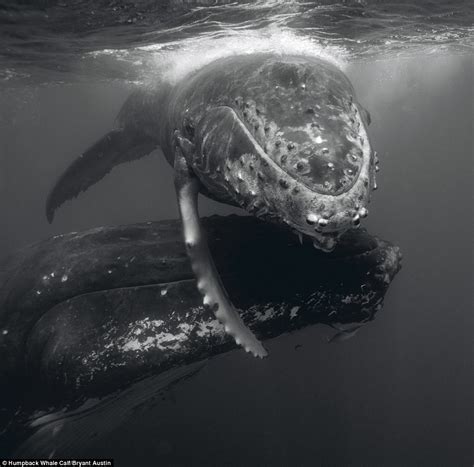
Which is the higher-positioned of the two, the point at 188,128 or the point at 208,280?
the point at 188,128

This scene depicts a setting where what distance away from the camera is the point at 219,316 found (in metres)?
3.87

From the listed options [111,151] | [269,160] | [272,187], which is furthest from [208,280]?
[111,151]

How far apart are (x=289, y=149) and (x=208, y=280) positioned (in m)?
1.45

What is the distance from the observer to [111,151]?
11656 mm

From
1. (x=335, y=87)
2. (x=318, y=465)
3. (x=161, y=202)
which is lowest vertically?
(x=161, y=202)

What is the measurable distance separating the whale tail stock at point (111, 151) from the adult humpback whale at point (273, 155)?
5344mm

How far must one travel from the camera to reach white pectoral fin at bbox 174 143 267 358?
12.5 feet

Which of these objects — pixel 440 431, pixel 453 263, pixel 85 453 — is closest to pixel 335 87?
pixel 85 453

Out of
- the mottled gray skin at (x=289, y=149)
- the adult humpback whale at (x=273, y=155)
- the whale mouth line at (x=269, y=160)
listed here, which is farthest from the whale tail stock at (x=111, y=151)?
the whale mouth line at (x=269, y=160)

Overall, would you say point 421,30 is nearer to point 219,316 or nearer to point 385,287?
point 385,287

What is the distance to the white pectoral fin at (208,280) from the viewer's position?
3822 mm

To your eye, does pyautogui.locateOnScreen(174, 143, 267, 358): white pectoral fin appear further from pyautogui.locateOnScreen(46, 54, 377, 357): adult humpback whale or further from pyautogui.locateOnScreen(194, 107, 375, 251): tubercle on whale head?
pyautogui.locateOnScreen(194, 107, 375, 251): tubercle on whale head

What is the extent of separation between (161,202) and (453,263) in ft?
128

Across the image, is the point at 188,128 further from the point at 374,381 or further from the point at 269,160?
the point at 374,381
